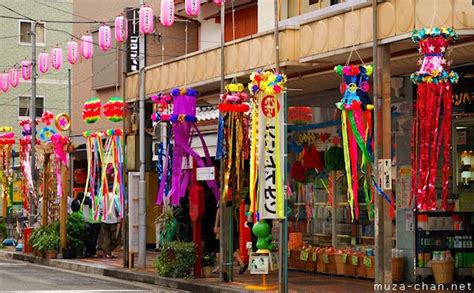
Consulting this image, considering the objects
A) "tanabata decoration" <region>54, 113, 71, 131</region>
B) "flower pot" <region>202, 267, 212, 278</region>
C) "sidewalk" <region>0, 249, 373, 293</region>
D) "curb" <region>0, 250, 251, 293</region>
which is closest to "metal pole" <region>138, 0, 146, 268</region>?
"sidewalk" <region>0, 249, 373, 293</region>

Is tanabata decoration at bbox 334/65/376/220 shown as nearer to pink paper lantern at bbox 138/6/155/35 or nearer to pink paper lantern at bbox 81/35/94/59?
pink paper lantern at bbox 138/6/155/35

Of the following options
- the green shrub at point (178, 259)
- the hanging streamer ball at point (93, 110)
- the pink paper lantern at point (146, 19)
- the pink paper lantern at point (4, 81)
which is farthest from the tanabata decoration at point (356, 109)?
the pink paper lantern at point (4, 81)

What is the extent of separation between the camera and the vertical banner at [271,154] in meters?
16.6

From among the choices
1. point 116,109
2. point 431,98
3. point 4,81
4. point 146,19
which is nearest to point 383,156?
point 431,98

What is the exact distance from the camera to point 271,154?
655 inches

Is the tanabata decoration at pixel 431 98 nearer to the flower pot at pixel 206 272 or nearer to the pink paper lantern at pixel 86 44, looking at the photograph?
the flower pot at pixel 206 272

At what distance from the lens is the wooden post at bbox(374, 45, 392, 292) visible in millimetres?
14547

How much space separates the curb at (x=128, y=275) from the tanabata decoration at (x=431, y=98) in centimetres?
485

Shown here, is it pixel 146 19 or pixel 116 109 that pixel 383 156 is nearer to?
pixel 146 19

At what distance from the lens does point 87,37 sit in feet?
81.5

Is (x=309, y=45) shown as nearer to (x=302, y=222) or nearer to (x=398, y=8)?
(x=398, y=8)

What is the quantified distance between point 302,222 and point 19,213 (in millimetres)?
16471

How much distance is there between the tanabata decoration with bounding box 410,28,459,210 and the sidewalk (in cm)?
392

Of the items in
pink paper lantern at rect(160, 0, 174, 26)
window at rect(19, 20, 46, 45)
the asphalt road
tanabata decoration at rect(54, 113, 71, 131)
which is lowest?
the asphalt road
